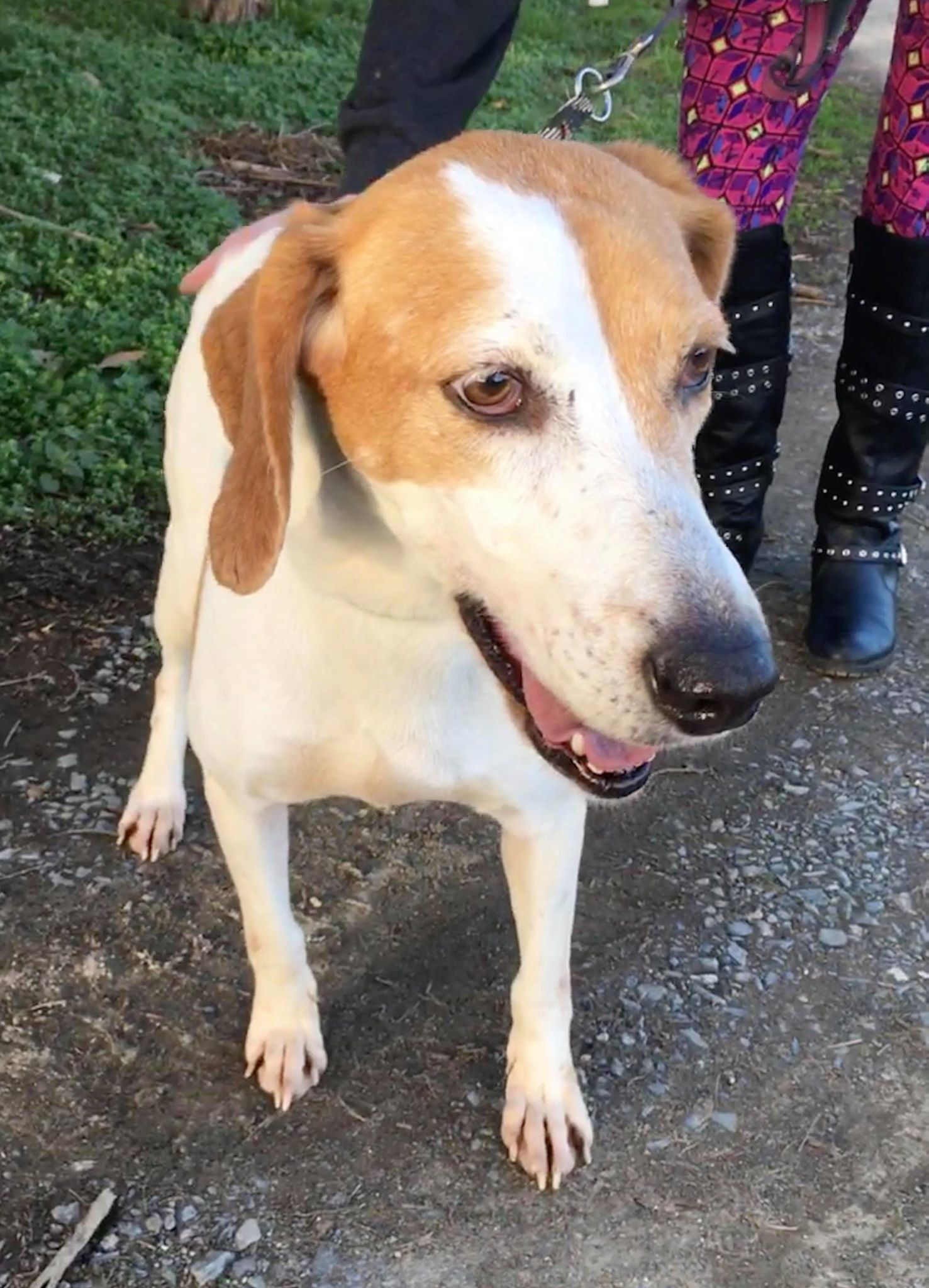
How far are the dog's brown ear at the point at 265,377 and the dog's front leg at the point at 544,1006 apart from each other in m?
0.64

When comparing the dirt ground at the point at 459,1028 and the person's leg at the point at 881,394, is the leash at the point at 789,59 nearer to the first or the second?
the person's leg at the point at 881,394

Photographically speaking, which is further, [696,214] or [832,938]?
[832,938]

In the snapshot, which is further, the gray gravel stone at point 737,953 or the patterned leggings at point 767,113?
the patterned leggings at point 767,113

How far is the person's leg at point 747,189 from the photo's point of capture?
9.89ft

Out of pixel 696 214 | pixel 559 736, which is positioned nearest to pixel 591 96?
pixel 696 214

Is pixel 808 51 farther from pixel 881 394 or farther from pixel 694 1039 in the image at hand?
pixel 694 1039

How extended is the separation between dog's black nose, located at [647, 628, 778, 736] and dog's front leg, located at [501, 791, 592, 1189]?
65 centimetres

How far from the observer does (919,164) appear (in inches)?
126

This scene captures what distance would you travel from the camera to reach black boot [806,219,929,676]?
340 centimetres

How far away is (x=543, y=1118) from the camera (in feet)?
7.73

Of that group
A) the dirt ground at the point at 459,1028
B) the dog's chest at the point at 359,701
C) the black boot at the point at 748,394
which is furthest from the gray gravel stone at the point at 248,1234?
the black boot at the point at 748,394

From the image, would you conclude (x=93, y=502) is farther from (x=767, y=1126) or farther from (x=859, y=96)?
(x=859, y=96)

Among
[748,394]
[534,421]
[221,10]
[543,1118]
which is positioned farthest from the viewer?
[221,10]

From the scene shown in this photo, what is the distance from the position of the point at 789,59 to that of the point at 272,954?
7.09ft
